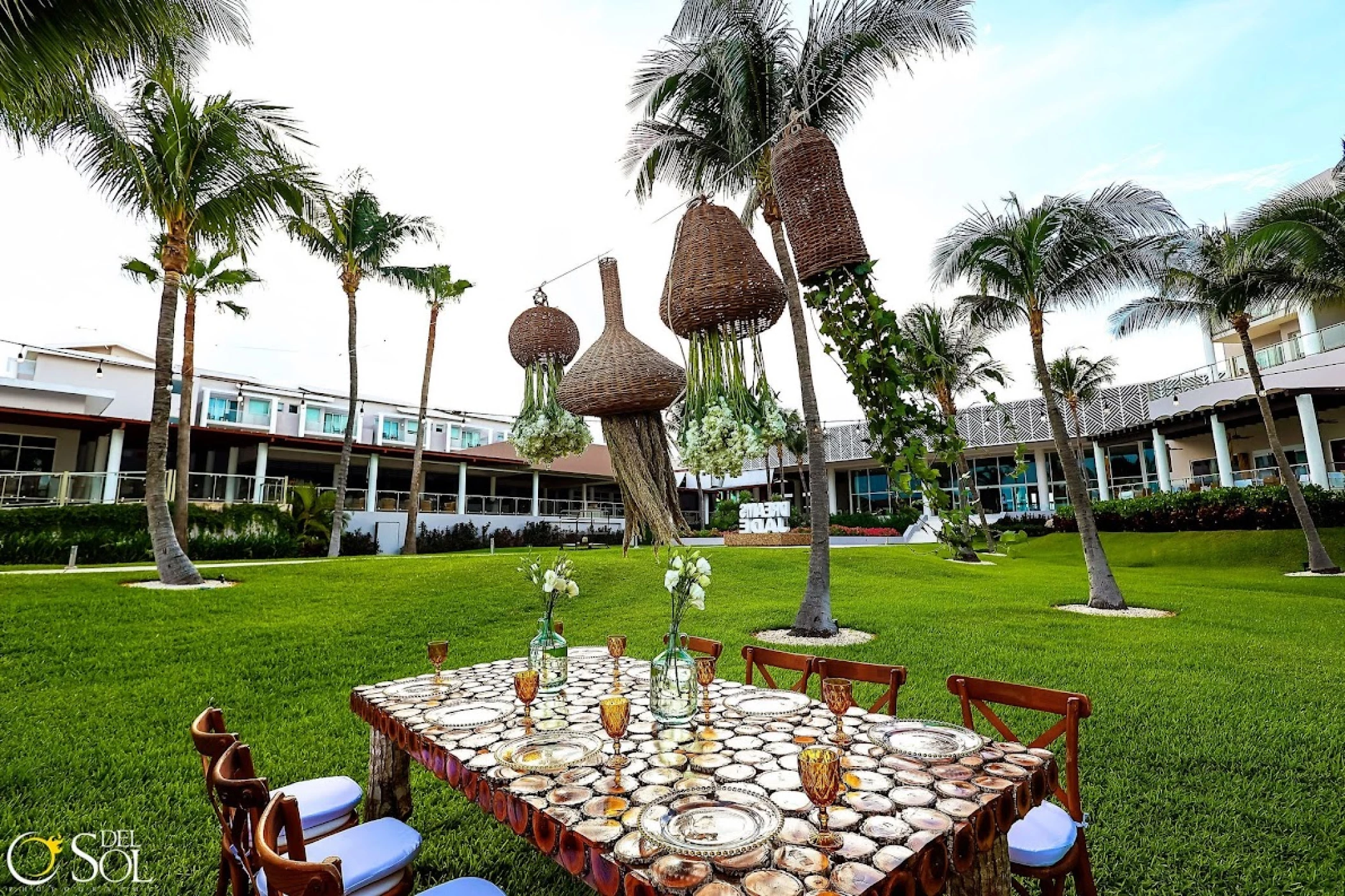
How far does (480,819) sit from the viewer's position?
10.7 feet

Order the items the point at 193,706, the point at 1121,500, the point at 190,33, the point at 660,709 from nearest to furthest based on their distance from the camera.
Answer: the point at 660,709 → the point at 193,706 → the point at 190,33 → the point at 1121,500

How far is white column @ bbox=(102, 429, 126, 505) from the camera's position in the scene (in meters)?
14.5

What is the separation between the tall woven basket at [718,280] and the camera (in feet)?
6.14

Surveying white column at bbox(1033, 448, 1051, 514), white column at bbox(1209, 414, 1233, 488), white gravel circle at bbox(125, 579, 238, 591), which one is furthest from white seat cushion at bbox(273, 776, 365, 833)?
white column at bbox(1033, 448, 1051, 514)

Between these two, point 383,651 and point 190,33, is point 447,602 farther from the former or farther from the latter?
point 190,33

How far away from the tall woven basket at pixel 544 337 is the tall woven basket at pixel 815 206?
116cm

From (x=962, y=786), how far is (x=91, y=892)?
3624 mm

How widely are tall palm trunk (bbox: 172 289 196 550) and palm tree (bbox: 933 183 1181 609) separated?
15765 millimetres

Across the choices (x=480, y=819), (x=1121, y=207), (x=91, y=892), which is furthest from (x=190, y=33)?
(x=1121, y=207)

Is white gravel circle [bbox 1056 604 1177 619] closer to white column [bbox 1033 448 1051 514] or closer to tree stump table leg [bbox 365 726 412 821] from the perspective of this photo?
tree stump table leg [bbox 365 726 412 821]

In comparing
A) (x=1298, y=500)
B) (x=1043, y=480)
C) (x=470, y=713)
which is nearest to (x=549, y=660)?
(x=470, y=713)

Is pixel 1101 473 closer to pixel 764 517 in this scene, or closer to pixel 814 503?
pixel 764 517

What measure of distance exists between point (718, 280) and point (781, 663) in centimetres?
238

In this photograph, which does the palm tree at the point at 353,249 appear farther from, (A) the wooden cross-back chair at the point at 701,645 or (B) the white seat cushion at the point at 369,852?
(B) the white seat cushion at the point at 369,852
